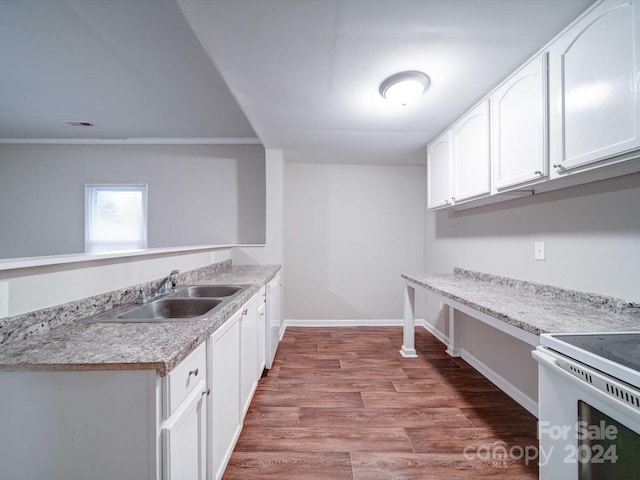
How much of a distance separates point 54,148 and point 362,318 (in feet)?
16.2

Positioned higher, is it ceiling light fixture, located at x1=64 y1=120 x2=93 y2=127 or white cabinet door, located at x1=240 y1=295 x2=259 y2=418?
ceiling light fixture, located at x1=64 y1=120 x2=93 y2=127

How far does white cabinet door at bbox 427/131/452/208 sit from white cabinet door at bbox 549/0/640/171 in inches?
42.3

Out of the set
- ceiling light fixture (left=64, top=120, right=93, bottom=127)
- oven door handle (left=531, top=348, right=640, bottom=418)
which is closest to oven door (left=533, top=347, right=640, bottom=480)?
oven door handle (left=531, top=348, right=640, bottom=418)

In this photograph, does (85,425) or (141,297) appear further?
(141,297)

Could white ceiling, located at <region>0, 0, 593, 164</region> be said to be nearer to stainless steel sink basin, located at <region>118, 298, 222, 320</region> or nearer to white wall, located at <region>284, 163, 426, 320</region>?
white wall, located at <region>284, 163, 426, 320</region>

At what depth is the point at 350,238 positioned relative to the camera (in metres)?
3.75

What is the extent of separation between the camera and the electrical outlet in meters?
0.86

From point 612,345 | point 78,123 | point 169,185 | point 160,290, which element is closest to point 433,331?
point 612,345

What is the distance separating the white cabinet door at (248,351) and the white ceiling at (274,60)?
1508 millimetres

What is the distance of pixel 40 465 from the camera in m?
0.73

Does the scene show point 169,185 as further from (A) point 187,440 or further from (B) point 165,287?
(A) point 187,440

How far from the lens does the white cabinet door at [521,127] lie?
1449mm

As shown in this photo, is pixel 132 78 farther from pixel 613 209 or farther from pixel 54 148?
pixel 613 209

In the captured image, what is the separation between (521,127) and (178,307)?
233cm
